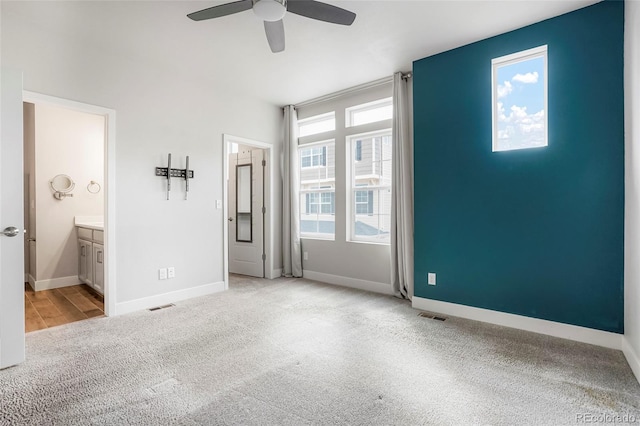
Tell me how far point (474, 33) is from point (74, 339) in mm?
4569

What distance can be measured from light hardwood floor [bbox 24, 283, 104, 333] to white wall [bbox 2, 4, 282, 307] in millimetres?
488

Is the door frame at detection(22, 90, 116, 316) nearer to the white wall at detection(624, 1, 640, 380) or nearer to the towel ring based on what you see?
the towel ring

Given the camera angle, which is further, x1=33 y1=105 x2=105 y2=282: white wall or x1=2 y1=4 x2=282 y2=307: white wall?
x1=33 y1=105 x2=105 y2=282: white wall

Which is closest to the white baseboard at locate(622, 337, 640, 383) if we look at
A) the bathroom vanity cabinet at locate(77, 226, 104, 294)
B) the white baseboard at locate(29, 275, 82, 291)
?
the bathroom vanity cabinet at locate(77, 226, 104, 294)

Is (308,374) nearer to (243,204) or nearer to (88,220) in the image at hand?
(243,204)

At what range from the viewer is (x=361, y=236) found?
4789 millimetres

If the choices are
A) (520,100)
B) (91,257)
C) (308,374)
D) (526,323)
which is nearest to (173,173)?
(91,257)

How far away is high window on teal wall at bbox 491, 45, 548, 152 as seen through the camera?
10.1 feet

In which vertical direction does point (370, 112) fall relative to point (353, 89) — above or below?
below

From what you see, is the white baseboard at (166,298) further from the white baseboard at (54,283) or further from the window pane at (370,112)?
the window pane at (370,112)

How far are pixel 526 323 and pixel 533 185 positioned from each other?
1.27m

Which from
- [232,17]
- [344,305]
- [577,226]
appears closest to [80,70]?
[232,17]

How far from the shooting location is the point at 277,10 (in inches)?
86.5

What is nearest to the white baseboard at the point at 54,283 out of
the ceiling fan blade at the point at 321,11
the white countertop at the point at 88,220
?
the white countertop at the point at 88,220
